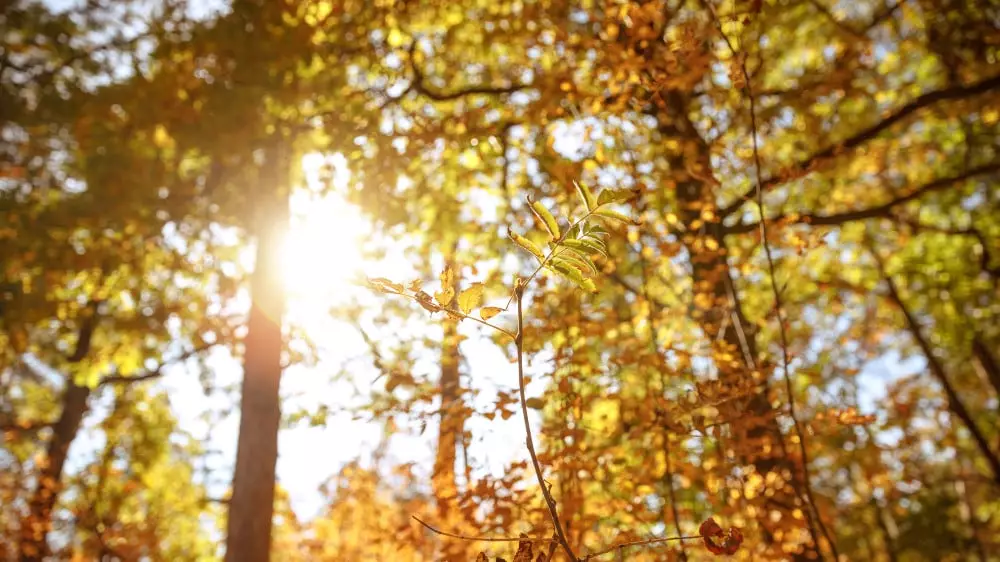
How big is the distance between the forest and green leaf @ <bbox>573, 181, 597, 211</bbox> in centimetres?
1

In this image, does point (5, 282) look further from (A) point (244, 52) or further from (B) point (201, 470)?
(A) point (244, 52)

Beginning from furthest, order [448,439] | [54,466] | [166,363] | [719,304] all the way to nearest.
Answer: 1. [54,466]
2. [166,363]
3. [719,304]
4. [448,439]

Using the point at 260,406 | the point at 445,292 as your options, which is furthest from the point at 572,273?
the point at 260,406

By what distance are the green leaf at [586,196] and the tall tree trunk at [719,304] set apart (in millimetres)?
1513

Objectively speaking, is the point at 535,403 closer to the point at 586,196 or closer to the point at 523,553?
the point at 523,553

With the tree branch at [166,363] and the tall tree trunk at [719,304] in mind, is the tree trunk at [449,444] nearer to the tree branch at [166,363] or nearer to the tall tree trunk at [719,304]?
the tall tree trunk at [719,304]

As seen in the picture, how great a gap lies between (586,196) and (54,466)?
30.9ft

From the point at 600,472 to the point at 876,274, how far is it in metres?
6.95

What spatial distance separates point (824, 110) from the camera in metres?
5.68

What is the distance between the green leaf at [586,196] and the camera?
113 cm

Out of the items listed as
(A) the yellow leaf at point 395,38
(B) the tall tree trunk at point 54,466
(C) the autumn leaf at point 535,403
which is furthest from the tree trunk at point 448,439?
(B) the tall tree trunk at point 54,466

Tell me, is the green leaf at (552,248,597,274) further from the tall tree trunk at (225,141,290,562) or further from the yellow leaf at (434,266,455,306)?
the tall tree trunk at (225,141,290,562)

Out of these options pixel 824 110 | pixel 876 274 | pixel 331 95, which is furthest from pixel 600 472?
pixel 876 274

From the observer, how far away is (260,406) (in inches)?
164
